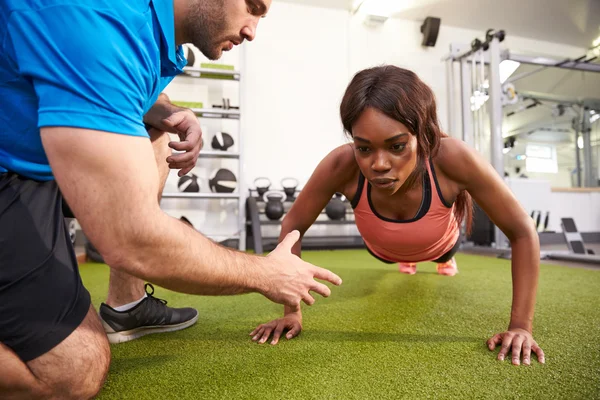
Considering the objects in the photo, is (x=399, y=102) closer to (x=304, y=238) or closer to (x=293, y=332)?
(x=293, y=332)

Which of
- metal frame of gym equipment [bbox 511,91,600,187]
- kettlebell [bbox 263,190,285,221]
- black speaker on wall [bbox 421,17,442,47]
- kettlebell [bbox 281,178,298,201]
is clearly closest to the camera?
kettlebell [bbox 263,190,285,221]

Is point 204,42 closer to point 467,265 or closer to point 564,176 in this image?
point 467,265

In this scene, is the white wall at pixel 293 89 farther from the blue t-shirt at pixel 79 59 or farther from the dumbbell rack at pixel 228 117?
the blue t-shirt at pixel 79 59

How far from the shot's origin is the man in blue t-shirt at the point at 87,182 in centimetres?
49

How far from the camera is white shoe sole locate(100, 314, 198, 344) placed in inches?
40.4

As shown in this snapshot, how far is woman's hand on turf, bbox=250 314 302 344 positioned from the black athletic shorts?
428 mm

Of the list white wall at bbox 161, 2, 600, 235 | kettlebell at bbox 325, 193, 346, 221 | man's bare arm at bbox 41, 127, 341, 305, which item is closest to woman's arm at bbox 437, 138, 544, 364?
man's bare arm at bbox 41, 127, 341, 305

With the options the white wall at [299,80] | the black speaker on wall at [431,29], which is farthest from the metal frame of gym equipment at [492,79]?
the white wall at [299,80]

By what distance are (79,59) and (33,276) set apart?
40cm

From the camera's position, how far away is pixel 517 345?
0.87 m

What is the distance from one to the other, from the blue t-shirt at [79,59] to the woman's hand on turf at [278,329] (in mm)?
643

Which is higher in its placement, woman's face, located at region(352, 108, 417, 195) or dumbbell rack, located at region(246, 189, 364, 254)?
woman's face, located at region(352, 108, 417, 195)

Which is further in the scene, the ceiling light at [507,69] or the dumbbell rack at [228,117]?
the ceiling light at [507,69]

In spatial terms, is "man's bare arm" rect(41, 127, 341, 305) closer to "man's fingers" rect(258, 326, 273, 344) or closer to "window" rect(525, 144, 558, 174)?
"man's fingers" rect(258, 326, 273, 344)
